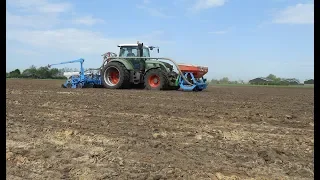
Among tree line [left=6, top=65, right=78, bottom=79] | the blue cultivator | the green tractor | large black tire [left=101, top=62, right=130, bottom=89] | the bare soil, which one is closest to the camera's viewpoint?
the bare soil

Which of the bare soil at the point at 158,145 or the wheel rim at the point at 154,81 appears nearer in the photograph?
the bare soil at the point at 158,145

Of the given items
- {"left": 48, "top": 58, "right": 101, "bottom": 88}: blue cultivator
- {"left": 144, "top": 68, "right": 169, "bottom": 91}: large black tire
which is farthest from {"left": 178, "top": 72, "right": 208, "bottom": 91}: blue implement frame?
{"left": 48, "top": 58, "right": 101, "bottom": 88}: blue cultivator

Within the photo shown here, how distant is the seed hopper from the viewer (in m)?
15.2

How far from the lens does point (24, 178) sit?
12.2 ft

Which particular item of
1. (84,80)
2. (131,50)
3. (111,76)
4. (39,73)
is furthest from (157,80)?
(39,73)

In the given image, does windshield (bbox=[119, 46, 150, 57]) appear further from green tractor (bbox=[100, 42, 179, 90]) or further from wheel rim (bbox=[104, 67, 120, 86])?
wheel rim (bbox=[104, 67, 120, 86])

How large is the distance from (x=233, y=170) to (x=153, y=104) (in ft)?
18.3

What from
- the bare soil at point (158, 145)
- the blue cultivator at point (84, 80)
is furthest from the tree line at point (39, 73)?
the bare soil at point (158, 145)

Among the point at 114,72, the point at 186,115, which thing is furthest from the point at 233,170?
Result: the point at 114,72

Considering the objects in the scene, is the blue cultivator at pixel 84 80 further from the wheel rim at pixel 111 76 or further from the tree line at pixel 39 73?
the tree line at pixel 39 73

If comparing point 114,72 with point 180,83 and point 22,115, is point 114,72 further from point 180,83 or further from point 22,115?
point 22,115

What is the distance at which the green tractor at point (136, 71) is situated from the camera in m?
15.3

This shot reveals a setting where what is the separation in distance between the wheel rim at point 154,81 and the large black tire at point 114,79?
104 centimetres
